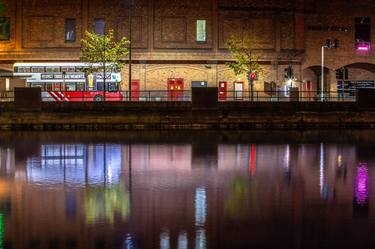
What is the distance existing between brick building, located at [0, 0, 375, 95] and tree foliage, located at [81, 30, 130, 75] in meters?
4.40

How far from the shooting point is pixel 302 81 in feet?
241

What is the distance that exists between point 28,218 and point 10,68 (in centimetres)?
5221

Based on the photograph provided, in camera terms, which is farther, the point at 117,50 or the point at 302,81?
the point at 302,81

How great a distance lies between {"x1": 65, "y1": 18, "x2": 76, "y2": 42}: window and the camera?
70062mm

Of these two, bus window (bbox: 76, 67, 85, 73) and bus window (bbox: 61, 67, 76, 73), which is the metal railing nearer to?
bus window (bbox: 76, 67, 85, 73)

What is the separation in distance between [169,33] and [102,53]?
9.40m

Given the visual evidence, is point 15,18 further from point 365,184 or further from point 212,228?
point 212,228

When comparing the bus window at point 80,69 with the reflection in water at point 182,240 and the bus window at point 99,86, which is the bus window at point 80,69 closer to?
the bus window at point 99,86

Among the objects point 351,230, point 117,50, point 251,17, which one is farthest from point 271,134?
point 351,230

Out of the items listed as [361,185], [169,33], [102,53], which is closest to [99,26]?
[169,33]

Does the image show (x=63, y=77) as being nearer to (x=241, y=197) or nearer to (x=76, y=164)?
(x=76, y=164)

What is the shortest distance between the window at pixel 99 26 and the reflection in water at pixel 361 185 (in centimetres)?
4363

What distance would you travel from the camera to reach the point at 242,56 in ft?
221

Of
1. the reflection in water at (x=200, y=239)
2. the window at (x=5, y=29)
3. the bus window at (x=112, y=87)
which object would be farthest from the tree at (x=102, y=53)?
the reflection in water at (x=200, y=239)
